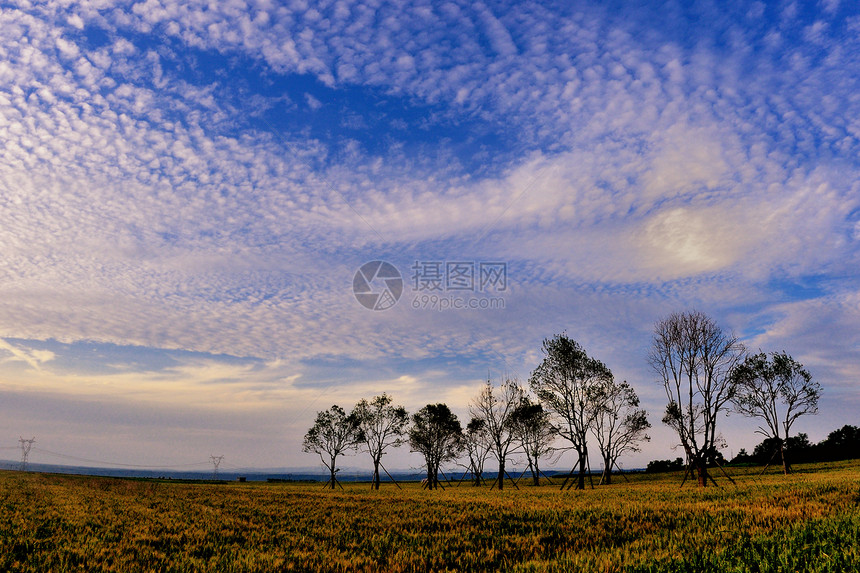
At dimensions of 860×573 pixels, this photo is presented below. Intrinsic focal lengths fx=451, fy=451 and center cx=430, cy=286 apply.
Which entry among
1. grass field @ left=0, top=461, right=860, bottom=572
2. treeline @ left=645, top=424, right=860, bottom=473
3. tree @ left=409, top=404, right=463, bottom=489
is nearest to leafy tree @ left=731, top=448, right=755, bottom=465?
treeline @ left=645, top=424, right=860, bottom=473

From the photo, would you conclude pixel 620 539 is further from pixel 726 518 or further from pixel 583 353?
pixel 583 353

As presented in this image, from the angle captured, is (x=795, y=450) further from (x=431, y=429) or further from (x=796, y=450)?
(x=431, y=429)

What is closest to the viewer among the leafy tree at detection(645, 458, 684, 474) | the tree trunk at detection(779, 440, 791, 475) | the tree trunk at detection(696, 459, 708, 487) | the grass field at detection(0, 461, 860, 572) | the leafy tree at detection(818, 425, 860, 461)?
the grass field at detection(0, 461, 860, 572)

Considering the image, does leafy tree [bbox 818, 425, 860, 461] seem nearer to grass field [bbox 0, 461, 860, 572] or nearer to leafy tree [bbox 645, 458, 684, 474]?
leafy tree [bbox 645, 458, 684, 474]

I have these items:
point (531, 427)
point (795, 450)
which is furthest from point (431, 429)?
point (795, 450)

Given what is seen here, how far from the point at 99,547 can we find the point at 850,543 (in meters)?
16.4

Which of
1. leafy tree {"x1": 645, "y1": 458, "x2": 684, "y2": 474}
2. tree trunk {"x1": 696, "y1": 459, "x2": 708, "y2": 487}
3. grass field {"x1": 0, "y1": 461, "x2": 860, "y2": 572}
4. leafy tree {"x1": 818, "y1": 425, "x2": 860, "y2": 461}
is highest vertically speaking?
grass field {"x1": 0, "y1": 461, "x2": 860, "y2": 572}

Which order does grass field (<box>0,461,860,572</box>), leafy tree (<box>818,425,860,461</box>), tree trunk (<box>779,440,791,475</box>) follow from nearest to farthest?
grass field (<box>0,461,860,572</box>)
tree trunk (<box>779,440,791,475</box>)
leafy tree (<box>818,425,860,461</box>)

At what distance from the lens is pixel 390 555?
978 cm

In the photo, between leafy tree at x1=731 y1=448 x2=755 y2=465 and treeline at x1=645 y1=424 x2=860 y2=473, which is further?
leafy tree at x1=731 y1=448 x2=755 y2=465

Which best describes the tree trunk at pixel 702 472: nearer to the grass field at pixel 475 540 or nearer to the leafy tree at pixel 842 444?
the grass field at pixel 475 540

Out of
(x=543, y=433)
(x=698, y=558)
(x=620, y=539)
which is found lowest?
(x=543, y=433)

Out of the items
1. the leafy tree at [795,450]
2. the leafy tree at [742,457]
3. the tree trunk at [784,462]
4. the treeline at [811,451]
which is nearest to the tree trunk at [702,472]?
the tree trunk at [784,462]

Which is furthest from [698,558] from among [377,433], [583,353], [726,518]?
[377,433]
